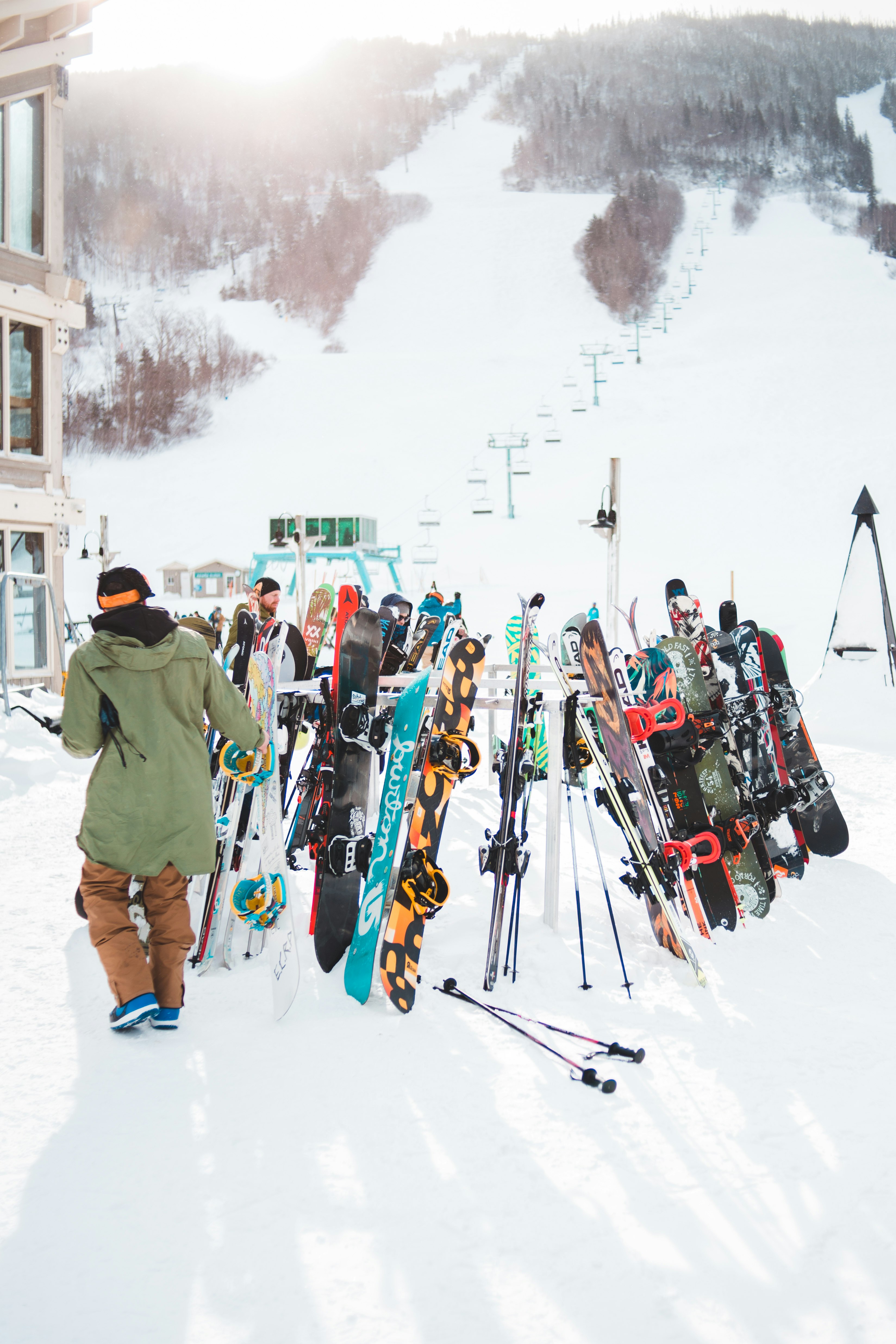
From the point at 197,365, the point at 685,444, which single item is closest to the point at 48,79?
the point at 685,444

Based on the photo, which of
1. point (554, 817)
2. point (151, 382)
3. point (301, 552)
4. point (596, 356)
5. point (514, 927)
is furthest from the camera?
point (151, 382)

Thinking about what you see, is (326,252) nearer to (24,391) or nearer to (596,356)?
(596,356)

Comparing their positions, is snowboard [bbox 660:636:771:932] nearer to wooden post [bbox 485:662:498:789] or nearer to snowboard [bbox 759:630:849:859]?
snowboard [bbox 759:630:849:859]

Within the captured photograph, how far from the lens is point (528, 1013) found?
3.22m

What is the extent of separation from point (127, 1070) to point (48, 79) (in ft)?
43.7

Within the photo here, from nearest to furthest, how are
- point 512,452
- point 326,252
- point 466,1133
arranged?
point 466,1133
point 512,452
point 326,252

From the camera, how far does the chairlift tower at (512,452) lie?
2423cm

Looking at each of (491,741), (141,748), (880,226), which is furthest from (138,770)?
(880,226)

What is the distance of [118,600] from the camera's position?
2.87 metres

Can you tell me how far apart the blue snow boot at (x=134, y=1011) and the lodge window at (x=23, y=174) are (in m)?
11.5

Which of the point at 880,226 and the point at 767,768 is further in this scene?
the point at 880,226

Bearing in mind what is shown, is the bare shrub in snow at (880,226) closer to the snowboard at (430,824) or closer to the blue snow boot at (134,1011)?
the snowboard at (430,824)

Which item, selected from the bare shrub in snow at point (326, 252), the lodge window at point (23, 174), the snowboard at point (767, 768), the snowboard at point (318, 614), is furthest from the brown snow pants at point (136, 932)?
the bare shrub in snow at point (326, 252)

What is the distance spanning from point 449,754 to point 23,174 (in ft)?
39.6
